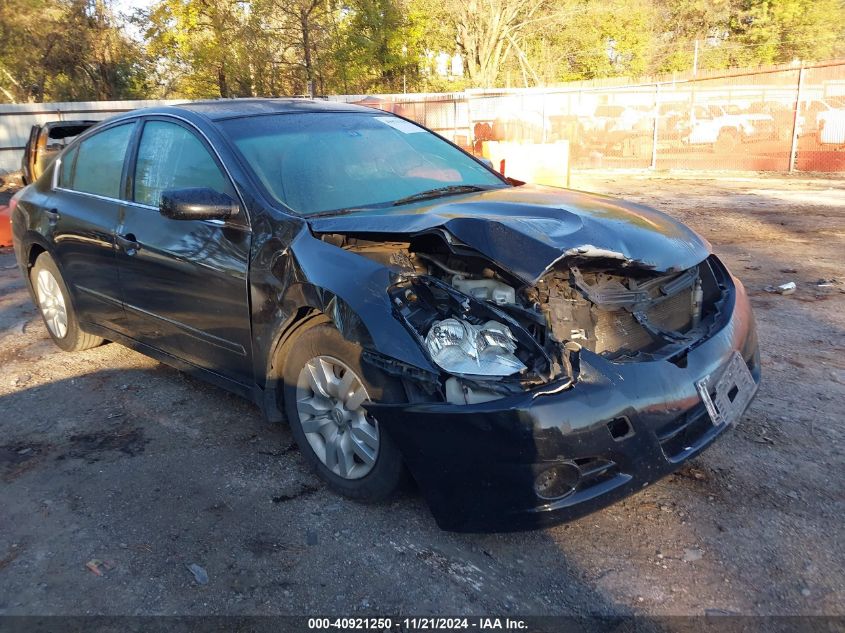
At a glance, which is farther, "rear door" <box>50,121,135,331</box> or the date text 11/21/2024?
"rear door" <box>50,121,135,331</box>

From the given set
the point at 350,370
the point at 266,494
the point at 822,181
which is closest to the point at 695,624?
the point at 350,370

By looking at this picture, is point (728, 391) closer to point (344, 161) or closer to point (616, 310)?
point (616, 310)

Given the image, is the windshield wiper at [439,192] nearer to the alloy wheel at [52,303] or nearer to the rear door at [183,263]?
the rear door at [183,263]

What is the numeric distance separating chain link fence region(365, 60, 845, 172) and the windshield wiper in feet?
36.0

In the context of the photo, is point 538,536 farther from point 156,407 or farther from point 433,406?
point 156,407

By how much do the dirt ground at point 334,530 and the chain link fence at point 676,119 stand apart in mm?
11665

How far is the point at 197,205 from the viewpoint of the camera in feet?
10.7

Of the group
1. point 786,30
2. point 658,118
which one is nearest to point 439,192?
point 658,118

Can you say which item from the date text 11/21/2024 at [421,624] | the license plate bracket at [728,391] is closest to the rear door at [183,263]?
the date text 11/21/2024 at [421,624]

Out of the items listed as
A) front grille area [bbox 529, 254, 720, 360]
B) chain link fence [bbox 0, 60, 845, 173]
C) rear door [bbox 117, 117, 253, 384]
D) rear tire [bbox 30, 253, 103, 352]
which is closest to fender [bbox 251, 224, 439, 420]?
rear door [bbox 117, 117, 253, 384]

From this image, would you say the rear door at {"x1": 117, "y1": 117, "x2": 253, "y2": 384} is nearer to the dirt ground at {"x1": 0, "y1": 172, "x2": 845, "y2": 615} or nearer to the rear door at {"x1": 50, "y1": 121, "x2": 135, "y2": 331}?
the rear door at {"x1": 50, "y1": 121, "x2": 135, "y2": 331}

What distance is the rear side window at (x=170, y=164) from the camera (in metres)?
3.66

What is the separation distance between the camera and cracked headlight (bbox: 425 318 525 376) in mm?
2582

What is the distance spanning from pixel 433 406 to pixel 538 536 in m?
0.79
